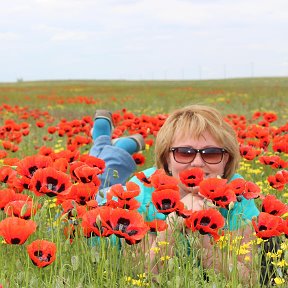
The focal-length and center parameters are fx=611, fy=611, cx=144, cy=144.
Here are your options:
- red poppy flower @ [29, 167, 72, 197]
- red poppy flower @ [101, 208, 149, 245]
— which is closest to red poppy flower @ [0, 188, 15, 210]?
red poppy flower @ [29, 167, 72, 197]

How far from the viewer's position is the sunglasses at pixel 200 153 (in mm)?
3572

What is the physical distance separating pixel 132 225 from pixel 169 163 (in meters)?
1.47

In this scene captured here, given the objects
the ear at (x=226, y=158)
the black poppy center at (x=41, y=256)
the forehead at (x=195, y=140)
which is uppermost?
the forehead at (x=195, y=140)

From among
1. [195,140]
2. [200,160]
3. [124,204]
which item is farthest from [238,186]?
[195,140]

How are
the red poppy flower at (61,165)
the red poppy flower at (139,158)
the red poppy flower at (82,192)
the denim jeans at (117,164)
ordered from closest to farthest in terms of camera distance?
the red poppy flower at (82,192) < the red poppy flower at (61,165) < the red poppy flower at (139,158) < the denim jeans at (117,164)

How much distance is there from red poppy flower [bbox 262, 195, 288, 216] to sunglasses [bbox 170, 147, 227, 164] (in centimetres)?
83

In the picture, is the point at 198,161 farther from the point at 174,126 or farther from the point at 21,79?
the point at 21,79

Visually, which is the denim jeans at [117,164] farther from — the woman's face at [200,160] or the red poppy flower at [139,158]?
the woman's face at [200,160]

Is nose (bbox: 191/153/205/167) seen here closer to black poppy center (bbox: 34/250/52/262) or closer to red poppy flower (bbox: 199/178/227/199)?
red poppy flower (bbox: 199/178/227/199)

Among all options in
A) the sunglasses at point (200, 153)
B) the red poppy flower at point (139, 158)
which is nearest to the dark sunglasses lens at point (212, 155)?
the sunglasses at point (200, 153)

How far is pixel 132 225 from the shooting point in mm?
2418

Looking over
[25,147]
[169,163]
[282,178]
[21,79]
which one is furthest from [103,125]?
[21,79]

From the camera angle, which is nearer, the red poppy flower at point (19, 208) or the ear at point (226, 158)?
the red poppy flower at point (19, 208)

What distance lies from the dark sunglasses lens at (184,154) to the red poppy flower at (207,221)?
107cm
